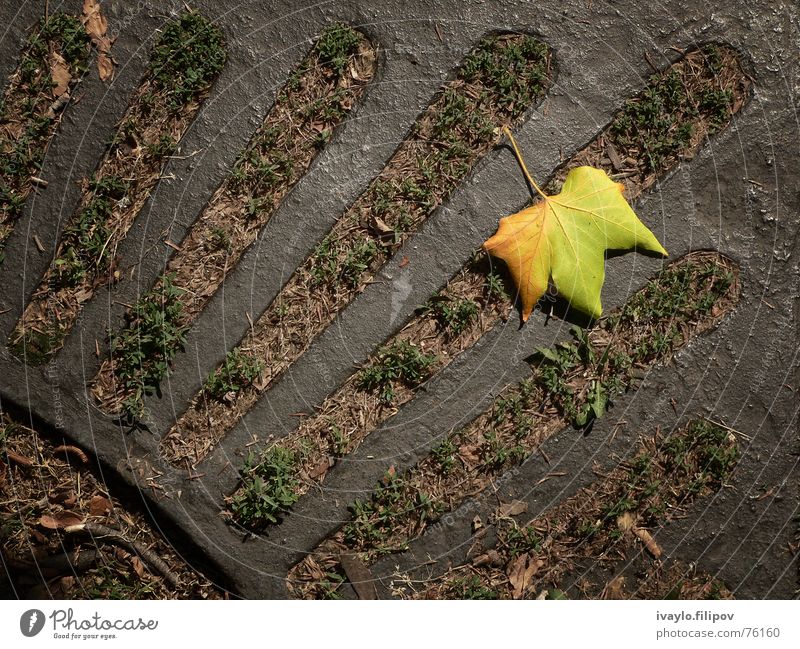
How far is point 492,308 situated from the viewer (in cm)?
281

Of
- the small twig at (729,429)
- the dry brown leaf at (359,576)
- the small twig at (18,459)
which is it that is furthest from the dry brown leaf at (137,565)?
the small twig at (729,429)

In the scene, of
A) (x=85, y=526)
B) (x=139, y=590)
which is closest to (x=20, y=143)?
(x=85, y=526)

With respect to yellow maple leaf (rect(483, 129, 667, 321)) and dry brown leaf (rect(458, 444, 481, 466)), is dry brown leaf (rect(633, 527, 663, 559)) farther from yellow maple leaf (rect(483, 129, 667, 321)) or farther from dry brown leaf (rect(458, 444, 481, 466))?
yellow maple leaf (rect(483, 129, 667, 321))

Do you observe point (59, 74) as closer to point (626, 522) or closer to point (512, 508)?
point (512, 508)

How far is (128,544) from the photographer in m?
2.80

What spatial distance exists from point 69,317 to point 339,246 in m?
1.15

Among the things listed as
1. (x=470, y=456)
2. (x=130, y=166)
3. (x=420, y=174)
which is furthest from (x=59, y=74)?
(x=470, y=456)

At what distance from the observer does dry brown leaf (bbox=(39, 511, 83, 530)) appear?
2791 mm

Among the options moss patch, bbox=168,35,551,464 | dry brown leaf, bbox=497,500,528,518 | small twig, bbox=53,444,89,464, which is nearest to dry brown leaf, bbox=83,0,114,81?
moss patch, bbox=168,35,551,464
